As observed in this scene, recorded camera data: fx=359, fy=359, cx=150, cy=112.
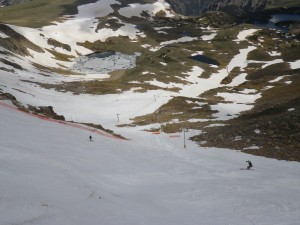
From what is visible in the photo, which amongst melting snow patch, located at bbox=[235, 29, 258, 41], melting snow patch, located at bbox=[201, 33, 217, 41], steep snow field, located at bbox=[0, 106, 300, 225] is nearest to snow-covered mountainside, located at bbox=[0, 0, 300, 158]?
melting snow patch, located at bbox=[235, 29, 258, 41]

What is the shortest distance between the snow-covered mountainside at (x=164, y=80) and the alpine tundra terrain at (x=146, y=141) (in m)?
0.40

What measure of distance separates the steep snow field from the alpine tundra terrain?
80 millimetres

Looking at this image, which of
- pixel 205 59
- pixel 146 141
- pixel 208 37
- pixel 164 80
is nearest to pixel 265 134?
pixel 146 141

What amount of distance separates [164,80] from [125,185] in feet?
291

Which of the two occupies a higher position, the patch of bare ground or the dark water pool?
the dark water pool

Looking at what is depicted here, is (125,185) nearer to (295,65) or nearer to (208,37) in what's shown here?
(295,65)

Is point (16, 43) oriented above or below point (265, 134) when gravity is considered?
above

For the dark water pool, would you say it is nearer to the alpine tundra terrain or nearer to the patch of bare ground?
the alpine tundra terrain

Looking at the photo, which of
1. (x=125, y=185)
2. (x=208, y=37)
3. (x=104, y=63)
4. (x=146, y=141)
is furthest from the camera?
(x=208, y=37)

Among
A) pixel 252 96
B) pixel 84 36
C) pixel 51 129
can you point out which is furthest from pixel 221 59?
pixel 51 129

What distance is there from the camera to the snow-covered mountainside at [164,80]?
164 ft

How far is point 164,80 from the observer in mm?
107812

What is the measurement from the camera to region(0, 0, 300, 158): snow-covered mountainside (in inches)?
1973

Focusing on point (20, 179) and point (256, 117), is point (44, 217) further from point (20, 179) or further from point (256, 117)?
point (256, 117)
